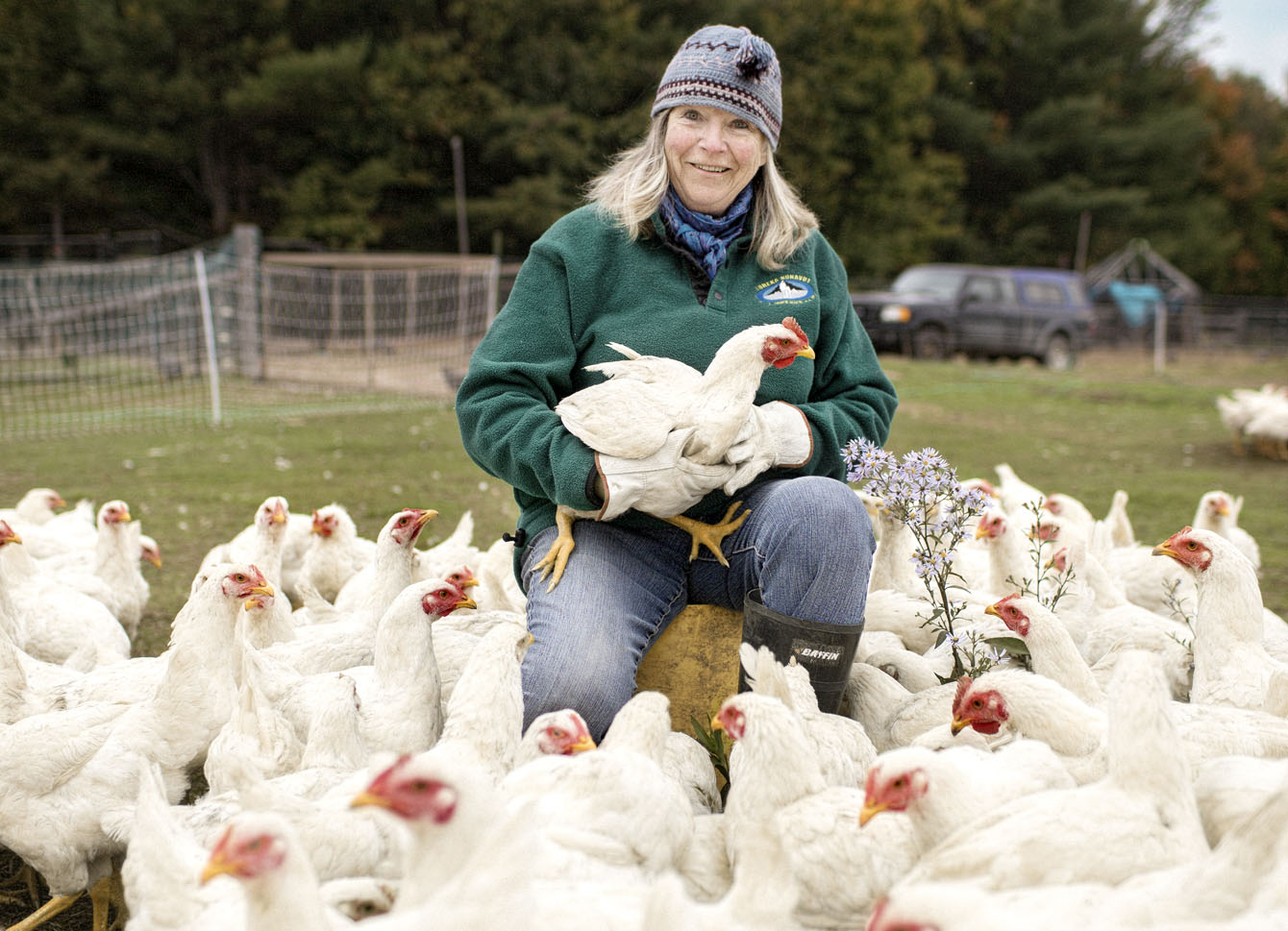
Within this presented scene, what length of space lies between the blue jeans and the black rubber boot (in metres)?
0.03

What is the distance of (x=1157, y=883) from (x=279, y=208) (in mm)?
23460

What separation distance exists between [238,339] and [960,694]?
38.2 ft

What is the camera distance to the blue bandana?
2887mm

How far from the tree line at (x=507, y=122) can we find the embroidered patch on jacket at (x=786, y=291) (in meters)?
18.5

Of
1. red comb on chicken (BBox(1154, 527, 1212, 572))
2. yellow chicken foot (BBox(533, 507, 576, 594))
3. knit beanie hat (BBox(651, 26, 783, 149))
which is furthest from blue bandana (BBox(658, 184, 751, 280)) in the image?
red comb on chicken (BBox(1154, 527, 1212, 572))

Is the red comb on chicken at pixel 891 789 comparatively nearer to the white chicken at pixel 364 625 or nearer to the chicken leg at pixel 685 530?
the chicken leg at pixel 685 530

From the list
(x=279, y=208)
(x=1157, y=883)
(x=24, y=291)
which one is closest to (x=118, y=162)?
(x=279, y=208)

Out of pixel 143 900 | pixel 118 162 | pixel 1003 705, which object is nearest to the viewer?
pixel 143 900

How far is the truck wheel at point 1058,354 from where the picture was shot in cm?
1834

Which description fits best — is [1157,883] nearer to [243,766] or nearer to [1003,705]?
[1003,705]

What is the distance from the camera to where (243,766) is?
2.01 metres

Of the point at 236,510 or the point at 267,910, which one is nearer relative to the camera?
the point at 267,910

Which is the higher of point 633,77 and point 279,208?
point 633,77

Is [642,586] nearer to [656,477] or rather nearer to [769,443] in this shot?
[656,477]
